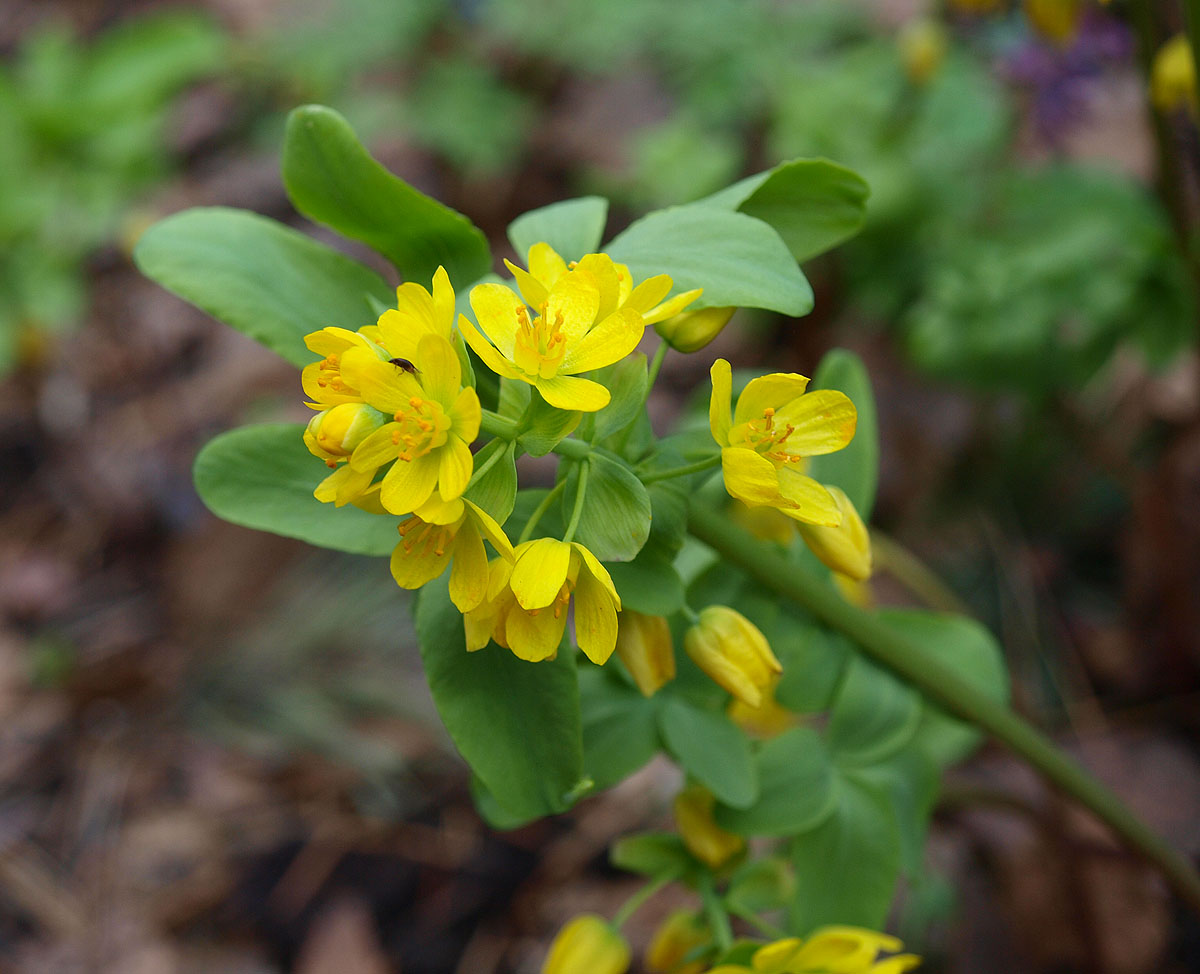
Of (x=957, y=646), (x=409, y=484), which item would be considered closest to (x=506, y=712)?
(x=409, y=484)

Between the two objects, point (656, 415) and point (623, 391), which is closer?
point (623, 391)

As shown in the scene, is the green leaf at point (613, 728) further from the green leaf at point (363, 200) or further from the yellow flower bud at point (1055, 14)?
the yellow flower bud at point (1055, 14)

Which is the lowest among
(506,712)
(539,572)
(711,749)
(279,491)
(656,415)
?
(656,415)

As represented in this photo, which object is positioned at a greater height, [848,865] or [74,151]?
[848,865]

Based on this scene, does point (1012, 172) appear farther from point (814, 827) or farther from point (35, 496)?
point (35, 496)

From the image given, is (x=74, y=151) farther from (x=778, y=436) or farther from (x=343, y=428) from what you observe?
(x=778, y=436)

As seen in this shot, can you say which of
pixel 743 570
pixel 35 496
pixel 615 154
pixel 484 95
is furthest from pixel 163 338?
pixel 743 570

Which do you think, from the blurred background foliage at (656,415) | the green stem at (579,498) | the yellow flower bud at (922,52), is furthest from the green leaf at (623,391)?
the yellow flower bud at (922,52)
